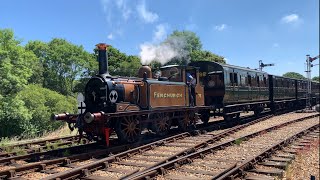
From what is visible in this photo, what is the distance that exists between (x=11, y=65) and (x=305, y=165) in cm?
1930

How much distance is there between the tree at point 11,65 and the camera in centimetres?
2159

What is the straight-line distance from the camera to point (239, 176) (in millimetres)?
7078

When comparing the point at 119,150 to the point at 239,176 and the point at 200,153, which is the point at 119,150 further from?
the point at 239,176

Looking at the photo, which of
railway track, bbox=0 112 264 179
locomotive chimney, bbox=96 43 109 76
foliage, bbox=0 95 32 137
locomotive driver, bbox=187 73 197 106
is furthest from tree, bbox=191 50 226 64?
railway track, bbox=0 112 264 179

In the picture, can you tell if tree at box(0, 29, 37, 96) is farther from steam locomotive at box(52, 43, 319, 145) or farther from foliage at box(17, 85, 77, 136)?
steam locomotive at box(52, 43, 319, 145)

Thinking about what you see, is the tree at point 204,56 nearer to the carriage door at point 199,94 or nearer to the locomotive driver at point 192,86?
the carriage door at point 199,94

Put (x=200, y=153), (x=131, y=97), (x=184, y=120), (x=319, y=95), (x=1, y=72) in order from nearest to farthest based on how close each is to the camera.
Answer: (x=200, y=153), (x=131, y=97), (x=184, y=120), (x=1, y=72), (x=319, y=95)

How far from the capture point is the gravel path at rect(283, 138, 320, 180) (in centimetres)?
767

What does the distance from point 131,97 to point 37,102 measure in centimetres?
1540

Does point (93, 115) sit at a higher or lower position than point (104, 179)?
higher

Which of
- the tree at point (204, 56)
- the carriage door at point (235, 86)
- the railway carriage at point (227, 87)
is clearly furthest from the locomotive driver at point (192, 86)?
the tree at point (204, 56)

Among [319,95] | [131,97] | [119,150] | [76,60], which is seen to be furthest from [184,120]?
[76,60]

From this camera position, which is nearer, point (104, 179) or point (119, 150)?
point (104, 179)

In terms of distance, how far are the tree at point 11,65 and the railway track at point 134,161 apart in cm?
1429
